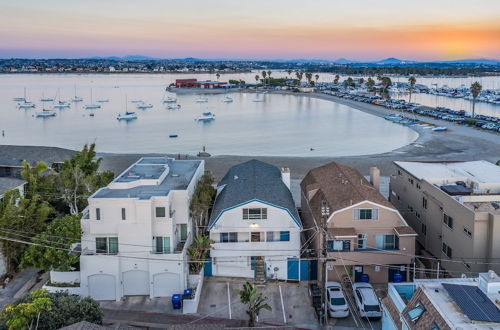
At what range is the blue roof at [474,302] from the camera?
13308 mm

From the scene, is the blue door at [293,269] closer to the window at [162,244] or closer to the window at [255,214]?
the window at [255,214]

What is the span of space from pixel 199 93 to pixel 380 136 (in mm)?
100275

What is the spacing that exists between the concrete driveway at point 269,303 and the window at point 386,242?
4470mm

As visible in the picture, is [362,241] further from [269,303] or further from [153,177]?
[153,177]

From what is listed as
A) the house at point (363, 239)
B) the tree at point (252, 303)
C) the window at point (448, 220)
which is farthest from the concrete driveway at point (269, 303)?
the window at point (448, 220)

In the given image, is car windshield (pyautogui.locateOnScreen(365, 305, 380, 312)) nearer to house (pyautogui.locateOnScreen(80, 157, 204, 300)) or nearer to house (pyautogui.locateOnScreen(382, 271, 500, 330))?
house (pyautogui.locateOnScreen(382, 271, 500, 330))

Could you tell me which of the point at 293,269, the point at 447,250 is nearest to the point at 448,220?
the point at 447,250

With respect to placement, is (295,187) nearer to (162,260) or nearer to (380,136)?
(162,260)

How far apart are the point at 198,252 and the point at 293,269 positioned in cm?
506

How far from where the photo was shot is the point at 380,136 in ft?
280

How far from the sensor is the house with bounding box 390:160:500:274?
21641 millimetres

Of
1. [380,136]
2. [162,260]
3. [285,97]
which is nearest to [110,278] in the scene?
[162,260]

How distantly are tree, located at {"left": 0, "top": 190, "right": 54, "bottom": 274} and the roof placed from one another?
615 inches

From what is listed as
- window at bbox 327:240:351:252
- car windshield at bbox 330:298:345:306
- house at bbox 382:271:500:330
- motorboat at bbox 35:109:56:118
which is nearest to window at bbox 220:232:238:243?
window at bbox 327:240:351:252
